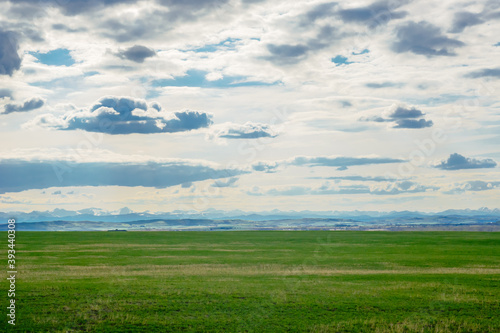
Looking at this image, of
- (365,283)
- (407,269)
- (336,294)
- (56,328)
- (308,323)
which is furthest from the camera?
(407,269)

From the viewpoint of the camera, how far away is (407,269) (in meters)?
53.5

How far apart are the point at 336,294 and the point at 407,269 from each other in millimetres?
21284

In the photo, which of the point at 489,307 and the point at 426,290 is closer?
the point at 489,307

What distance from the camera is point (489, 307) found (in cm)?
3172

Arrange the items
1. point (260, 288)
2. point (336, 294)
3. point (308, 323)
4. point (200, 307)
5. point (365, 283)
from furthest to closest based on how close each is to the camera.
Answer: point (365, 283)
point (260, 288)
point (336, 294)
point (200, 307)
point (308, 323)

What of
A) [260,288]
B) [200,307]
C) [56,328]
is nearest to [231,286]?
[260,288]

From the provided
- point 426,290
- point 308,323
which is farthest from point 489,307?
point 308,323

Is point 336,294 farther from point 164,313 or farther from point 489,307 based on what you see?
point 164,313

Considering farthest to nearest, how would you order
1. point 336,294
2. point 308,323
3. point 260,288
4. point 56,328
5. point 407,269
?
point 407,269, point 260,288, point 336,294, point 308,323, point 56,328

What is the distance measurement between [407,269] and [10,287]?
4099 centimetres

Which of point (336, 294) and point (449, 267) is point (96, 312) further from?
point (449, 267)

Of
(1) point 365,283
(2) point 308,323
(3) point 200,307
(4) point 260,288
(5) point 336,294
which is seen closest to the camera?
(2) point 308,323

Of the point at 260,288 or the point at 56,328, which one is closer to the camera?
the point at 56,328

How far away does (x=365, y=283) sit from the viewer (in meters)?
41.4
